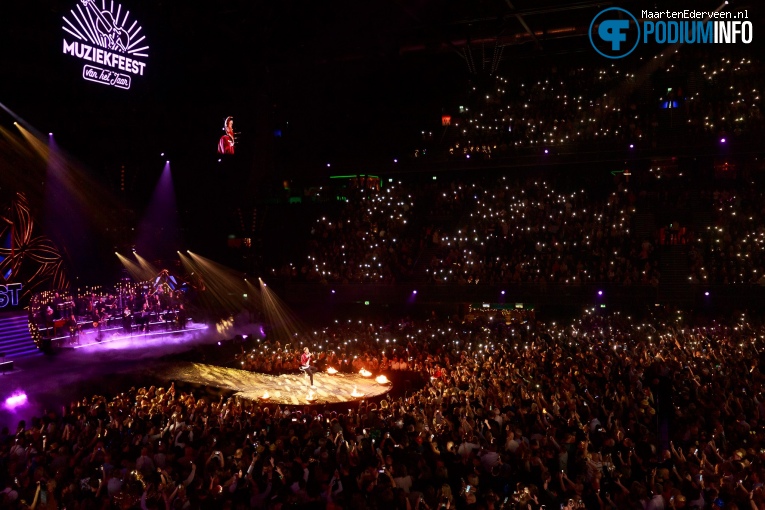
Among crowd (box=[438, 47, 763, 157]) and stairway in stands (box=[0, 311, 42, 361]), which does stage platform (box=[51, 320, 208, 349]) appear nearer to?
stairway in stands (box=[0, 311, 42, 361])

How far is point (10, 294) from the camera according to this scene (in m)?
18.4

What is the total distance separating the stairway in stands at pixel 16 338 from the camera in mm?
16984

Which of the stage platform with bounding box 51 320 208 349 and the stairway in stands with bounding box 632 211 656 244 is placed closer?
the stage platform with bounding box 51 320 208 349

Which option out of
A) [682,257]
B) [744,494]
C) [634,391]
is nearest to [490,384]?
[634,391]

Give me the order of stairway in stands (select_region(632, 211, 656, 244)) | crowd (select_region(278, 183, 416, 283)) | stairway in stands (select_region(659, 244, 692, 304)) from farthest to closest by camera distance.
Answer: crowd (select_region(278, 183, 416, 283)) < stairway in stands (select_region(632, 211, 656, 244)) < stairway in stands (select_region(659, 244, 692, 304))

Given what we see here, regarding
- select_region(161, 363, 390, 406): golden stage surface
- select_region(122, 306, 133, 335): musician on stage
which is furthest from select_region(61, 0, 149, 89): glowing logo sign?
select_region(161, 363, 390, 406): golden stage surface

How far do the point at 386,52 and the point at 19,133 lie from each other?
12.7 metres

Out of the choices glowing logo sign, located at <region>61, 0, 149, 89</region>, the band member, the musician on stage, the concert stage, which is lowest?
the concert stage

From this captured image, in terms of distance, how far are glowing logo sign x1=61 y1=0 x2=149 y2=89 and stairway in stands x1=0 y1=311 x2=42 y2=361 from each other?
734 centimetres

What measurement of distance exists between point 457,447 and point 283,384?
9.50 meters

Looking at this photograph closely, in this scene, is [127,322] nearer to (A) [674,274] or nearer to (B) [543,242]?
(B) [543,242]

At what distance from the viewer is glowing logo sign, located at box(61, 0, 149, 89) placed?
17.6 m

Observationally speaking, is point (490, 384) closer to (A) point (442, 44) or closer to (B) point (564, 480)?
(B) point (564, 480)

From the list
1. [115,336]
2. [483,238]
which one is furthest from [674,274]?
[115,336]
